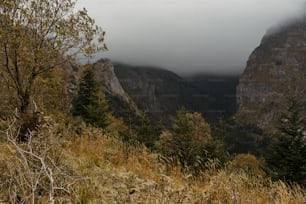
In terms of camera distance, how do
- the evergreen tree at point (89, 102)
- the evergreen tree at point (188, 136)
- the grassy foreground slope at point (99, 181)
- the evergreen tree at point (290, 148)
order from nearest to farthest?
1. the grassy foreground slope at point (99, 181)
2. the evergreen tree at point (290, 148)
3. the evergreen tree at point (188, 136)
4. the evergreen tree at point (89, 102)

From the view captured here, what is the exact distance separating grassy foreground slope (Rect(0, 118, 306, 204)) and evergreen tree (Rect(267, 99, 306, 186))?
20.9m

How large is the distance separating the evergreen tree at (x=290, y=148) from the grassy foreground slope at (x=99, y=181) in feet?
68.5

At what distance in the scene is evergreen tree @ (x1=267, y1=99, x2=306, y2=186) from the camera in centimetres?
2548

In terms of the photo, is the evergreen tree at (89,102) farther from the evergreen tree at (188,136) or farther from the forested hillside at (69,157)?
the forested hillside at (69,157)

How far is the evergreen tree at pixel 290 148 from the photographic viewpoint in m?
25.5

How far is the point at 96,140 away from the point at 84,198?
13.8 ft

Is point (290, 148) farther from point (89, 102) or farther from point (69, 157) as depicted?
point (69, 157)

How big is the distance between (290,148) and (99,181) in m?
25.5

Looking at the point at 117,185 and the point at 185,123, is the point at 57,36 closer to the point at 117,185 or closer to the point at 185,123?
the point at 117,185

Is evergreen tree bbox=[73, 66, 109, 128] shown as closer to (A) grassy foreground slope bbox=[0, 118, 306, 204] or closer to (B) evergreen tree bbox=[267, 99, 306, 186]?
(B) evergreen tree bbox=[267, 99, 306, 186]

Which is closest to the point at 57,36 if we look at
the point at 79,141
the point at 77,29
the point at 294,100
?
the point at 77,29

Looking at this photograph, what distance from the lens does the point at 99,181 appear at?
4.72m

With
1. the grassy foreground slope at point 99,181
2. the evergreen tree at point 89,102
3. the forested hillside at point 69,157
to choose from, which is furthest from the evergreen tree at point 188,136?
the grassy foreground slope at point 99,181

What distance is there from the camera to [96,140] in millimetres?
8094
